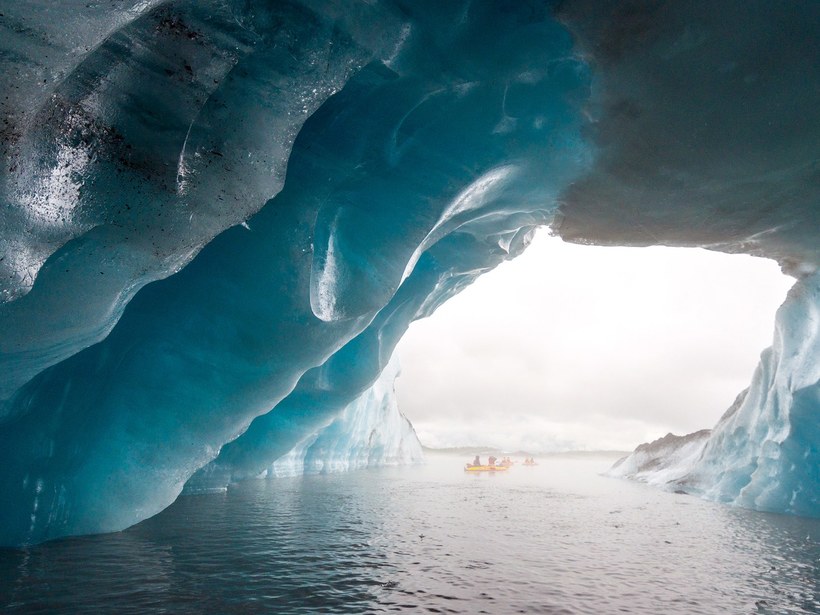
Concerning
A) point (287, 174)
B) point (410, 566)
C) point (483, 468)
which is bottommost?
point (483, 468)

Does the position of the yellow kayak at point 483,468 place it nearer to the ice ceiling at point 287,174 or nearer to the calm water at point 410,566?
the calm water at point 410,566

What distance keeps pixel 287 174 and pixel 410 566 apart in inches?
245

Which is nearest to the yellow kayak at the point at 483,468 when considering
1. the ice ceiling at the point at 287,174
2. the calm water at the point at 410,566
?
the calm water at the point at 410,566

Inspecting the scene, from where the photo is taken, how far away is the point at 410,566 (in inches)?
289

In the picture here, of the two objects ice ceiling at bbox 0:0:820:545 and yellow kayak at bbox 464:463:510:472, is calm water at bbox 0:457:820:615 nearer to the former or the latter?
ice ceiling at bbox 0:0:820:545

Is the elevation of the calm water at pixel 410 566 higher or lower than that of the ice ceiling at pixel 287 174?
lower

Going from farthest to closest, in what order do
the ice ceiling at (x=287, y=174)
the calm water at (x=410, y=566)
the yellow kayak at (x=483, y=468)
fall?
the yellow kayak at (x=483, y=468) < the calm water at (x=410, y=566) < the ice ceiling at (x=287, y=174)

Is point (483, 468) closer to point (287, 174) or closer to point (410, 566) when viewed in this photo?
point (410, 566)

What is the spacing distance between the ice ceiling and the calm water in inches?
76.0

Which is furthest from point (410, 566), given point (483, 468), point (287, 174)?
point (483, 468)

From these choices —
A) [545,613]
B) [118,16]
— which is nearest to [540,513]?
[545,613]

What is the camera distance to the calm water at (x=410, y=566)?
5465 millimetres

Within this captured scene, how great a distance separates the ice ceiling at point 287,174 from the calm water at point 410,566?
1930 millimetres

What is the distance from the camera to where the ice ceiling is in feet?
16.9
